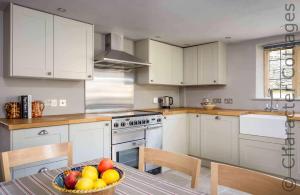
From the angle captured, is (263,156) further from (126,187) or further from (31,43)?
(31,43)

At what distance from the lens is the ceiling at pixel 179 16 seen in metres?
2.24

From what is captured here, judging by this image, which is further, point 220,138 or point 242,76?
point 242,76

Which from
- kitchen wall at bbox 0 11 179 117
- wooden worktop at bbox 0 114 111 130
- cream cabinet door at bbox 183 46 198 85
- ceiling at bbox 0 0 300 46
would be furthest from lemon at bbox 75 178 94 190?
cream cabinet door at bbox 183 46 198 85

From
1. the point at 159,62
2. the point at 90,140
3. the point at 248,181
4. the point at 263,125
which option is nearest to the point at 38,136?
the point at 90,140

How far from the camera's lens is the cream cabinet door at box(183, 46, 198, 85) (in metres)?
4.12

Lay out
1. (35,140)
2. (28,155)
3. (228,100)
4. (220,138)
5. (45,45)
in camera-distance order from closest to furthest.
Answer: (28,155) → (35,140) → (45,45) → (220,138) → (228,100)

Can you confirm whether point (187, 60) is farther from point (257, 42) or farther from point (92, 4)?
point (92, 4)

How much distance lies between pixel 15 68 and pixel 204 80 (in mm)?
2962

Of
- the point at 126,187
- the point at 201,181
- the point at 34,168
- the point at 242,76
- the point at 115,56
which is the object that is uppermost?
the point at 115,56

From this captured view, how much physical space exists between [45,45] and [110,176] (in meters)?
2.14

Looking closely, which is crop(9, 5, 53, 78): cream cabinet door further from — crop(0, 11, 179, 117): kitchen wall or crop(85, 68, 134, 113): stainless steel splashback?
crop(85, 68, 134, 113): stainless steel splashback

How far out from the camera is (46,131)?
218 centimetres

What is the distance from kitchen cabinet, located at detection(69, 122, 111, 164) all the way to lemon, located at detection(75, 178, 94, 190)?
170cm

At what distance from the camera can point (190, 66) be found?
421 centimetres
